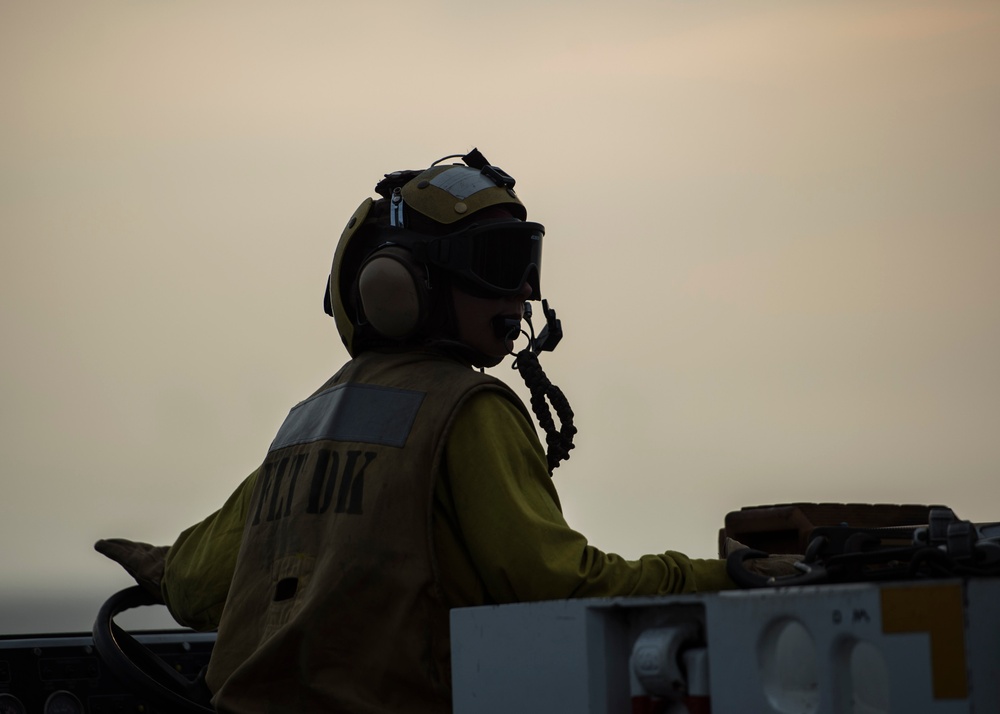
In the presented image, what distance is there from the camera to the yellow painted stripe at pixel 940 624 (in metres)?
1.88

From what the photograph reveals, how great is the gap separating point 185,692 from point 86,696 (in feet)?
2.24

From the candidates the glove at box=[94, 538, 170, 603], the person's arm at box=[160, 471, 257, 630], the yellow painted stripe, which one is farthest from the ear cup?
the yellow painted stripe

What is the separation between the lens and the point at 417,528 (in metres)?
3.09

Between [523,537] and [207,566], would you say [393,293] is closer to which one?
[523,537]

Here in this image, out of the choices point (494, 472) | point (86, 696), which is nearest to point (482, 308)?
point (494, 472)

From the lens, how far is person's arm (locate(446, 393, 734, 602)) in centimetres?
289

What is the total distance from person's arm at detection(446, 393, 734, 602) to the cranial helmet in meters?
0.40

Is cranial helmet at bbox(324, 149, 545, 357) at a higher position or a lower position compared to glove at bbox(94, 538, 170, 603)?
higher

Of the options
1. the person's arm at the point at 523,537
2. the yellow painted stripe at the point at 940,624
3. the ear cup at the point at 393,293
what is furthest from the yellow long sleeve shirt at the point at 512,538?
the yellow painted stripe at the point at 940,624

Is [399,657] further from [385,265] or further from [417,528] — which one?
[385,265]

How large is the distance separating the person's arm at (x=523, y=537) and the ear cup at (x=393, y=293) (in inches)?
14.3

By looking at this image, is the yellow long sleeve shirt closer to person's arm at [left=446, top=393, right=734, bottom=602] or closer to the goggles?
person's arm at [left=446, top=393, right=734, bottom=602]

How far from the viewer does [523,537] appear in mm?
2926

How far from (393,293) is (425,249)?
0.15 meters
